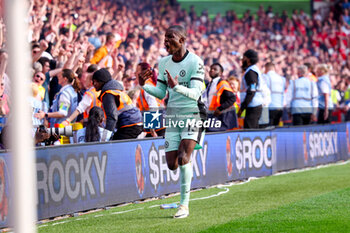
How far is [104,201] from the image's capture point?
983 centimetres

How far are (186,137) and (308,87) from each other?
972 cm

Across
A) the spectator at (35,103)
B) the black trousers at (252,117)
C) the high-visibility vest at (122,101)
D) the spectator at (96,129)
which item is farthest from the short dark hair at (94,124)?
the black trousers at (252,117)

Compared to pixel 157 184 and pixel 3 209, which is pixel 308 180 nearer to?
pixel 157 184

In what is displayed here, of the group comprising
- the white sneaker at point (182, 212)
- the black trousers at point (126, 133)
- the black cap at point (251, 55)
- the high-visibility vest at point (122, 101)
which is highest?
the black cap at point (251, 55)

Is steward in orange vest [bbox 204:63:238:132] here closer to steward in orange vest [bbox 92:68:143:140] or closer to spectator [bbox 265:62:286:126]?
spectator [bbox 265:62:286:126]

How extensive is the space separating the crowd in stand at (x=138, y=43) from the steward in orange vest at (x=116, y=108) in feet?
0.38

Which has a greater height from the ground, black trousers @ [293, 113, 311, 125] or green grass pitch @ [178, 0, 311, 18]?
green grass pitch @ [178, 0, 311, 18]

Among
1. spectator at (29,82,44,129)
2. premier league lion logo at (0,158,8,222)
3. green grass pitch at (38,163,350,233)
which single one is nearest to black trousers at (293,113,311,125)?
green grass pitch at (38,163,350,233)

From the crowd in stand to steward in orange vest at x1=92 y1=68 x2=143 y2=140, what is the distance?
117mm

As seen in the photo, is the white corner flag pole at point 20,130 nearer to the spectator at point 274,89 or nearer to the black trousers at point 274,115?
the spectator at point 274,89

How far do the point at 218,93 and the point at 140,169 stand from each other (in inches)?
145

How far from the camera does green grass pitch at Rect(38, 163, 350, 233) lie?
25.1 ft

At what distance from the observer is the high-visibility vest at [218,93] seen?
13.9 metres

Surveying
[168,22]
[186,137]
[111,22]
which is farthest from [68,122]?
[168,22]
